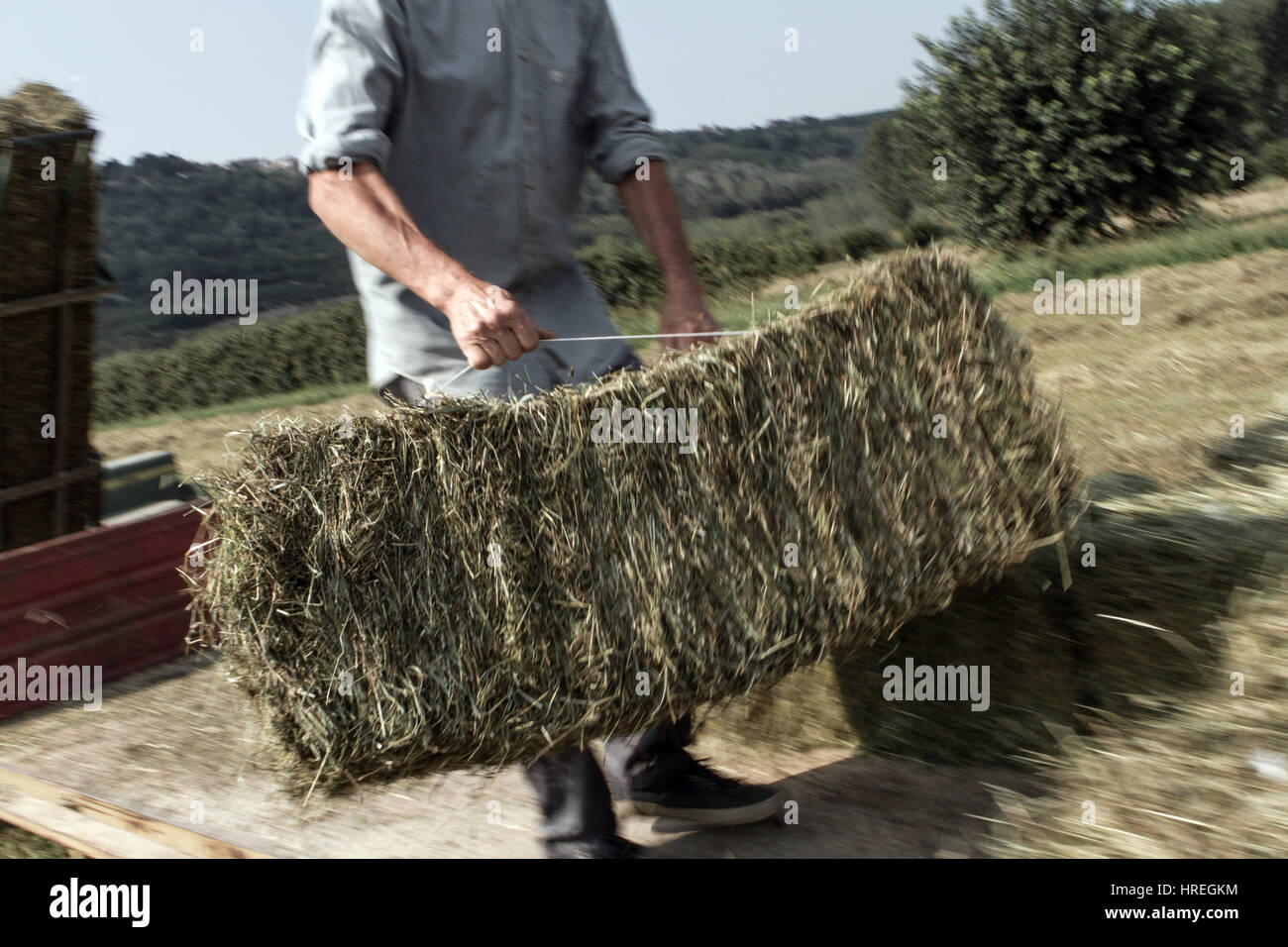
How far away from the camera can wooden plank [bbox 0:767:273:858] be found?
337cm

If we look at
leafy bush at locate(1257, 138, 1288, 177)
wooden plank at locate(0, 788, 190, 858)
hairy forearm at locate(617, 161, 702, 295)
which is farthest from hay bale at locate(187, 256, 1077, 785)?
leafy bush at locate(1257, 138, 1288, 177)

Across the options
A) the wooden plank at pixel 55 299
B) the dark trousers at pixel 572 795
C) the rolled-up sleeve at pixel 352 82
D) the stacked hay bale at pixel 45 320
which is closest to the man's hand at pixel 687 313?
Answer: the rolled-up sleeve at pixel 352 82

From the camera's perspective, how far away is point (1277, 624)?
288cm

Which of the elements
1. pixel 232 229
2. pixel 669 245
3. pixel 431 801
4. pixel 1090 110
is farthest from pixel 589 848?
pixel 232 229

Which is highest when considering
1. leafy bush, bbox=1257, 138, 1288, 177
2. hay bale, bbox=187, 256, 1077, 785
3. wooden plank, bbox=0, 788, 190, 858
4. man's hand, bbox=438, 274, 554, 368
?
leafy bush, bbox=1257, 138, 1288, 177

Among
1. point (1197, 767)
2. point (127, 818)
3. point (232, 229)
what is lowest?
point (127, 818)

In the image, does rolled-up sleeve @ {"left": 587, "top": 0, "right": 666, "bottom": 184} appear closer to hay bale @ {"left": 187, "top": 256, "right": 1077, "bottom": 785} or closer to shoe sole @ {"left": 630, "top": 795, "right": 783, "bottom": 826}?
hay bale @ {"left": 187, "top": 256, "right": 1077, "bottom": 785}

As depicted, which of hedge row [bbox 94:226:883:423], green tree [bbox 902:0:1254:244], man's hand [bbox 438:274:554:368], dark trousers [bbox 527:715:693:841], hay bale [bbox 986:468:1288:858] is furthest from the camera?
hedge row [bbox 94:226:883:423]

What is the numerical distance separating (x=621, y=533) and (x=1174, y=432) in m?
2.89

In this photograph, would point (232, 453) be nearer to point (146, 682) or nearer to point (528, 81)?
point (528, 81)

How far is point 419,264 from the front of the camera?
276 centimetres

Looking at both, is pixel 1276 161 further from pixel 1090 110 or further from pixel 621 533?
pixel 621 533

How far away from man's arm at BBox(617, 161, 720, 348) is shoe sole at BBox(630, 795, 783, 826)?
4.45 ft
